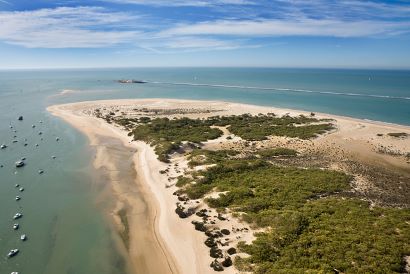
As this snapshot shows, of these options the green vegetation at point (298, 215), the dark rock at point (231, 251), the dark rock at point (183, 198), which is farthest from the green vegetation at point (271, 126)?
the dark rock at point (231, 251)

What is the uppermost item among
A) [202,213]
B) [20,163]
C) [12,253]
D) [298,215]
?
[298,215]

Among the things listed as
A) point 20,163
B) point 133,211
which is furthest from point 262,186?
point 20,163

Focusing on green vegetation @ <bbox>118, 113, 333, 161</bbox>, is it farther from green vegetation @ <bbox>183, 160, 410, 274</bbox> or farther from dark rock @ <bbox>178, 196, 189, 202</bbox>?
green vegetation @ <bbox>183, 160, 410, 274</bbox>

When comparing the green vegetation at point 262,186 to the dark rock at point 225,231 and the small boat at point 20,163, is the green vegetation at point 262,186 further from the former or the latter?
the small boat at point 20,163

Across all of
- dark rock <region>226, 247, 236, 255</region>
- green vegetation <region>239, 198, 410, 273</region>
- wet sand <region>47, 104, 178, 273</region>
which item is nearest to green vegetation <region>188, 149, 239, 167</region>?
wet sand <region>47, 104, 178, 273</region>

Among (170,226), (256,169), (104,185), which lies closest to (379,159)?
(256,169)

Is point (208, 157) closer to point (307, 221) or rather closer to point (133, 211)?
point (133, 211)

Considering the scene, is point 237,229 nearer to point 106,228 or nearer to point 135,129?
point 106,228
